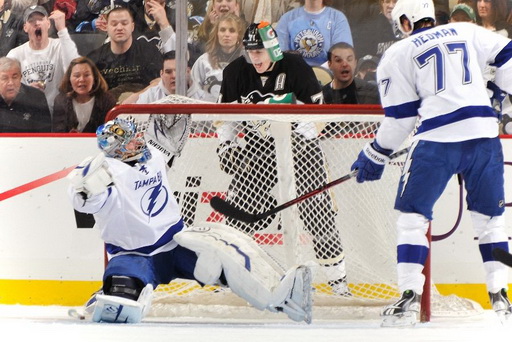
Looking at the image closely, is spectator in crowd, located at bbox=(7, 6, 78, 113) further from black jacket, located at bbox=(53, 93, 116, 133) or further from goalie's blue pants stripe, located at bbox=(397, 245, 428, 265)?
goalie's blue pants stripe, located at bbox=(397, 245, 428, 265)

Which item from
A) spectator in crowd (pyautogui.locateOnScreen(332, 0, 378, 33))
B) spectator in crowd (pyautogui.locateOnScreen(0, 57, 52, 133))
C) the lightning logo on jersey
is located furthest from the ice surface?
spectator in crowd (pyautogui.locateOnScreen(332, 0, 378, 33))

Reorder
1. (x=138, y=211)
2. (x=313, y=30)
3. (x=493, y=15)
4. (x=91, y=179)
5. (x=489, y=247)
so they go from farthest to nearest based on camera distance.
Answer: (x=313, y=30) → (x=493, y=15) → (x=138, y=211) → (x=489, y=247) → (x=91, y=179)

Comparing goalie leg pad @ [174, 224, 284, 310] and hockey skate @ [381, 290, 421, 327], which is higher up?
goalie leg pad @ [174, 224, 284, 310]

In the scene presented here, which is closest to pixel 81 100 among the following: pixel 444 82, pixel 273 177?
pixel 273 177

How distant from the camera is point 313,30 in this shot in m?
4.86

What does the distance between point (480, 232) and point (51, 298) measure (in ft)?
6.80

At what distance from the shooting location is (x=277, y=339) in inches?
114

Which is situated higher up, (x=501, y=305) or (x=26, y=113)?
(x=26, y=113)

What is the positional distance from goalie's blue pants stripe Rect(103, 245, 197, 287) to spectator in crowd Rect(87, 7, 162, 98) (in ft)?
4.19

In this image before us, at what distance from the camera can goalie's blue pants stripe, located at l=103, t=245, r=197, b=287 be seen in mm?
3686

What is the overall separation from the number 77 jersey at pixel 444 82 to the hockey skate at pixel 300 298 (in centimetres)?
58

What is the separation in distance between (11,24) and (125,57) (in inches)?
22.3

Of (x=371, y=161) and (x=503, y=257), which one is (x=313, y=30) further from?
(x=503, y=257)

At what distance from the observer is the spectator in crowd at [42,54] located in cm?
495
